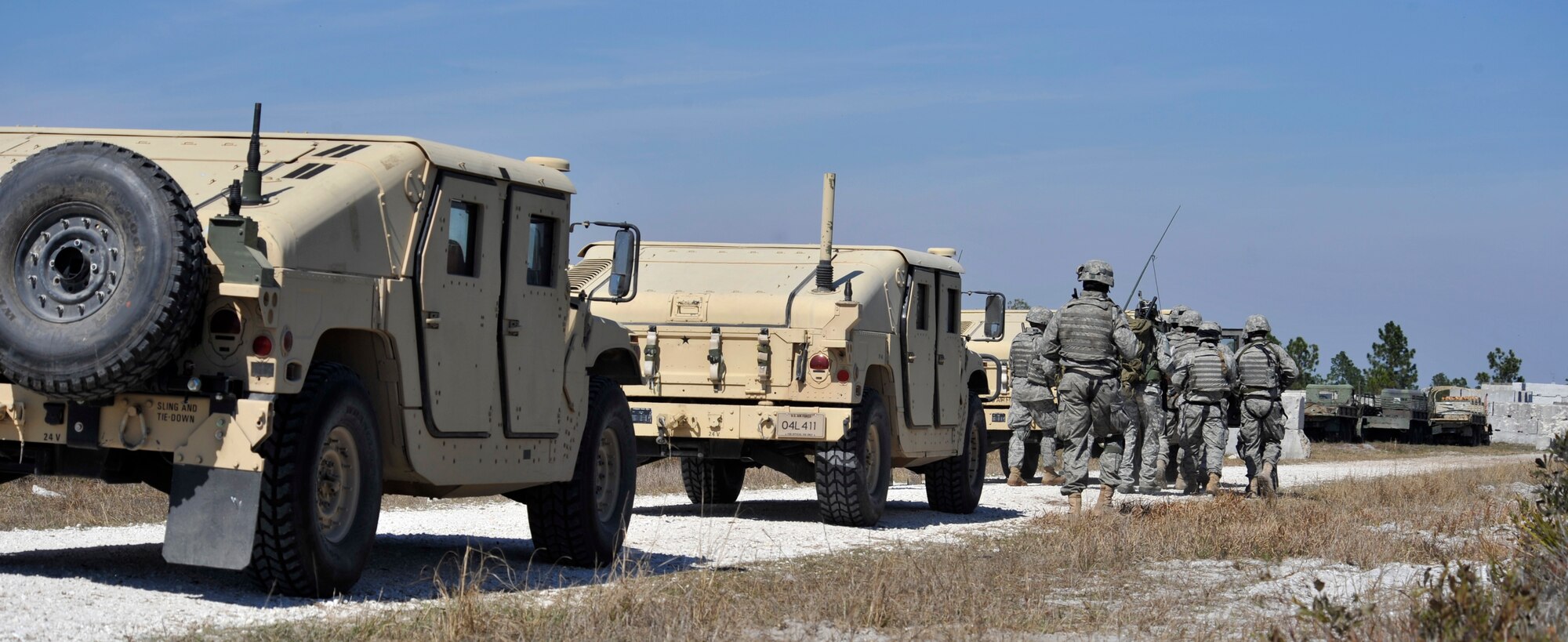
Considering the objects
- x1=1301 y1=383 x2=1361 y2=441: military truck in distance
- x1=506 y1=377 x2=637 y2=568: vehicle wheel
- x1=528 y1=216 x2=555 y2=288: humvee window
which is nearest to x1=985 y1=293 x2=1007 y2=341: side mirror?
x1=506 y1=377 x2=637 y2=568: vehicle wheel

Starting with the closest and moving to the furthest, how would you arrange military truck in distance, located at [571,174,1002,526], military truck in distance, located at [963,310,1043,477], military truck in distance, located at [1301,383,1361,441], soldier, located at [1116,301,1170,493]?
military truck in distance, located at [571,174,1002,526], soldier, located at [1116,301,1170,493], military truck in distance, located at [963,310,1043,477], military truck in distance, located at [1301,383,1361,441]

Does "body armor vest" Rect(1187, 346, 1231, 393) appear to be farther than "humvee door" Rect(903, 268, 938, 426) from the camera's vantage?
Yes

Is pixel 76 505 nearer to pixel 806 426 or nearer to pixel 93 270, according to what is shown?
pixel 806 426

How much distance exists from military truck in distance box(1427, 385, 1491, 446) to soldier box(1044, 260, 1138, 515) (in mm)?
35571

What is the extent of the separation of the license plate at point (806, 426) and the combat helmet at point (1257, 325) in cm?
729

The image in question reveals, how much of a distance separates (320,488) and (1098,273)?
7616mm

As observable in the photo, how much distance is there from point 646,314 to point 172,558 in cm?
693

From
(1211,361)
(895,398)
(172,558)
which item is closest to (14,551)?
(172,558)

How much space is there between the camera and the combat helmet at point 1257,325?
61.9 ft

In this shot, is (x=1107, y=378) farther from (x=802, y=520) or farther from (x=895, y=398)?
(x=802, y=520)

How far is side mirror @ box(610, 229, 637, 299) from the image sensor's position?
9.98 meters

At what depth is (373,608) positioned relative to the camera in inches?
290

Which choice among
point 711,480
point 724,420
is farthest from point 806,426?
point 711,480

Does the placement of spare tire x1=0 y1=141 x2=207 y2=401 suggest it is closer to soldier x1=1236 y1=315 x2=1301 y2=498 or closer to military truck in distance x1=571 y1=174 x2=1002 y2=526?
military truck in distance x1=571 y1=174 x2=1002 y2=526
